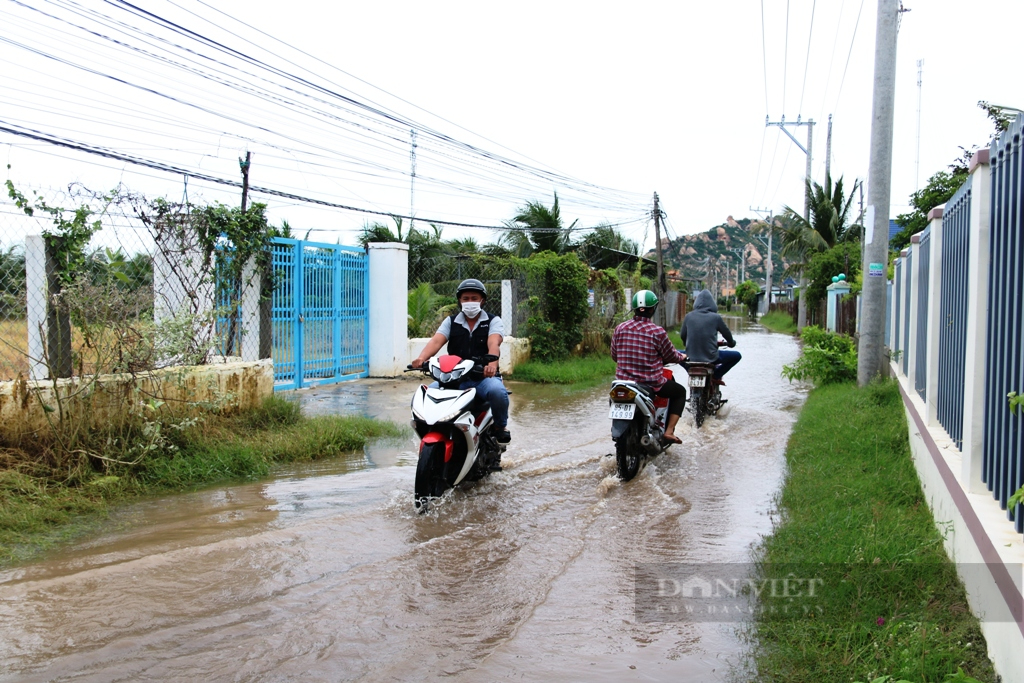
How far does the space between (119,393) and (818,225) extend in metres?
29.6

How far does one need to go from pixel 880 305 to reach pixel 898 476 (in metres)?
→ 4.73

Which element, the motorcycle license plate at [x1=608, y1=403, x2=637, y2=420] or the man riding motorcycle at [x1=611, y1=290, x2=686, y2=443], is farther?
the man riding motorcycle at [x1=611, y1=290, x2=686, y2=443]

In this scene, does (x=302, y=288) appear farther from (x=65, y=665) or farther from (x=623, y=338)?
(x=65, y=665)

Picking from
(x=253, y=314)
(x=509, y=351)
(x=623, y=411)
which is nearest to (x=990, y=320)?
(x=623, y=411)

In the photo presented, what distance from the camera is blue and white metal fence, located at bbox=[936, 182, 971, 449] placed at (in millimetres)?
Result: 4605

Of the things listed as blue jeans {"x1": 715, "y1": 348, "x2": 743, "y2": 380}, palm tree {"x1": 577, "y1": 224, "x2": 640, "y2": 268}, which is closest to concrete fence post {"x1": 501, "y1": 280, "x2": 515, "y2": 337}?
blue jeans {"x1": 715, "y1": 348, "x2": 743, "y2": 380}

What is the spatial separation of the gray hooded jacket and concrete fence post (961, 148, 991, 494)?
542 cm

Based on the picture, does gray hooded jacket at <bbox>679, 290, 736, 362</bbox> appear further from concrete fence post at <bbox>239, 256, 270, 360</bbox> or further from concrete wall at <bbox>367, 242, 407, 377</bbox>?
concrete wall at <bbox>367, 242, 407, 377</bbox>

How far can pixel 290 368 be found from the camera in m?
11.0

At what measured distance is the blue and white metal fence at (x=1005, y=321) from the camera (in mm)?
3188

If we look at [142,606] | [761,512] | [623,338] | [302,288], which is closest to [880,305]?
[623,338]

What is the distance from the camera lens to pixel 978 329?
3752mm

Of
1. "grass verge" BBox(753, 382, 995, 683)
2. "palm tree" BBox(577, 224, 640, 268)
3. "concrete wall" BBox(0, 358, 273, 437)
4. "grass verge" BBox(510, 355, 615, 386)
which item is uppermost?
"palm tree" BBox(577, 224, 640, 268)

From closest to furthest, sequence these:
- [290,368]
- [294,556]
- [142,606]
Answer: [142,606], [294,556], [290,368]
